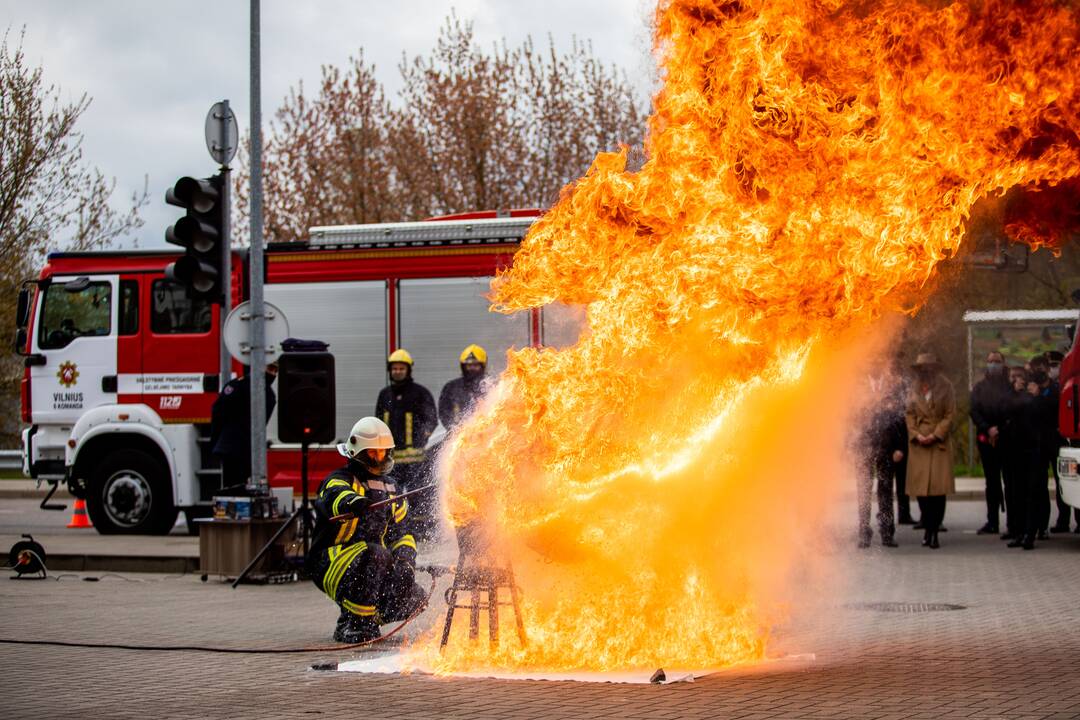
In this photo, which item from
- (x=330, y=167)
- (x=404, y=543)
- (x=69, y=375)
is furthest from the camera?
(x=330, y=167)

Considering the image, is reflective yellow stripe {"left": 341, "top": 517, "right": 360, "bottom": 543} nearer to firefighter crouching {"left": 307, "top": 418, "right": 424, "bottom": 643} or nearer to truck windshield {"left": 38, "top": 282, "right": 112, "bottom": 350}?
firefighter crouching {"left": 307, "top": 418, "right": 424, "bottom": 643}

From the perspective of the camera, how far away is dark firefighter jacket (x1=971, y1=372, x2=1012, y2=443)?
17.3m

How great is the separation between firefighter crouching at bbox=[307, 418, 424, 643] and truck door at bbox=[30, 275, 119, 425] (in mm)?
9617

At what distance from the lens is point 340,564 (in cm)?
991

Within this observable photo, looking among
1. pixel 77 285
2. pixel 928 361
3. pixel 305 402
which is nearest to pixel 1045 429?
pixel 928 361

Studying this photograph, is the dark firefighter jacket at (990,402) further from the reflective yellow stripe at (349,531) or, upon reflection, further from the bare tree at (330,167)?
the bare tree at (330,167)

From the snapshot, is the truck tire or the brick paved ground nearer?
the brick paved ground

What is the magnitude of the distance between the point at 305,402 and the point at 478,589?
5.64 metres

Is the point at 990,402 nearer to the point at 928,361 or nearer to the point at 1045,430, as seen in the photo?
the point at 1045,430

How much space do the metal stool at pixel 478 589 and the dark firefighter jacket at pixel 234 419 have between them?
7986 mm

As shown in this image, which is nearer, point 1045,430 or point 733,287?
point 733,287

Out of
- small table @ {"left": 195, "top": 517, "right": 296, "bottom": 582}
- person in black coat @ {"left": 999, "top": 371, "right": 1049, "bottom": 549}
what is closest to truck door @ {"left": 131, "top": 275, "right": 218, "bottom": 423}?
small table @ {"left": 195, "top": 517, "right": 296, "bottom": 582}

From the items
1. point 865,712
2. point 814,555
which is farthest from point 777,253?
point 865,712

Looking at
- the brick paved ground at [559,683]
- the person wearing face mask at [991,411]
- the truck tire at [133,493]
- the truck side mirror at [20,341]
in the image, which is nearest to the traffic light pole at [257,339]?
→ the brick paved ground at [559,683]
